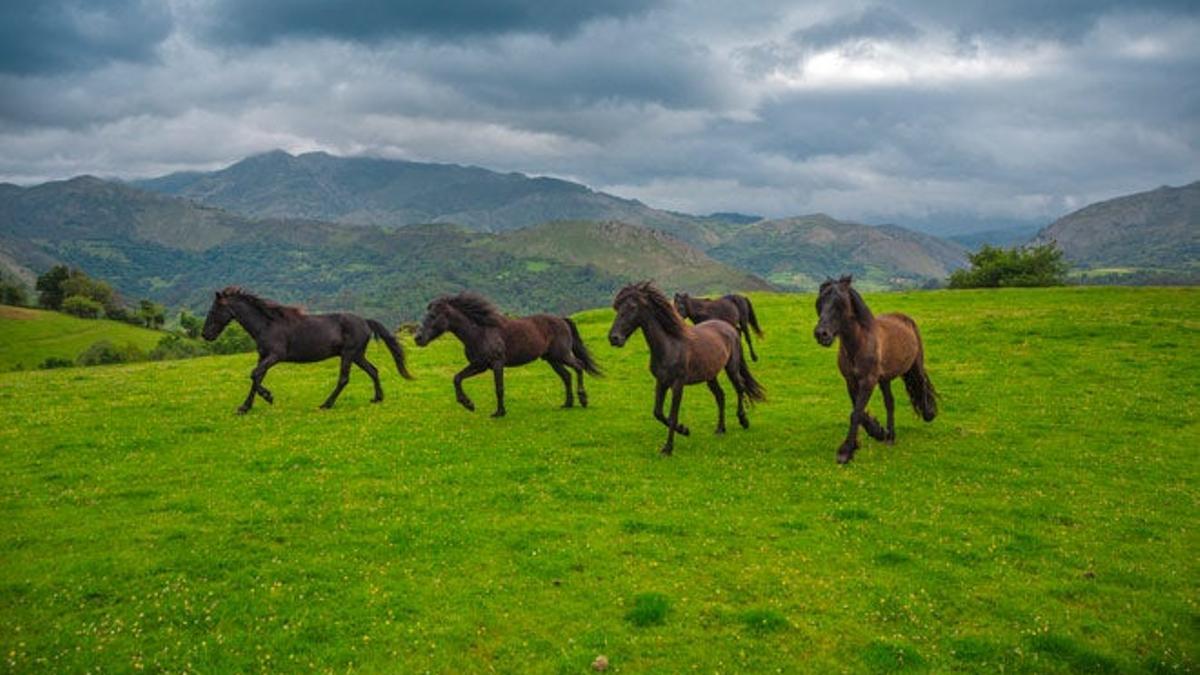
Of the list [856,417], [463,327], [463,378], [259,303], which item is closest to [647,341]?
[856,417]

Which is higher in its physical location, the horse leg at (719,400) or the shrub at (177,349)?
the horse leg at (719,400)

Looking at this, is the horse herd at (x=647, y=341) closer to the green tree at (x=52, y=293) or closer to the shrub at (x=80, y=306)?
the shrub at (x=80, y=306)

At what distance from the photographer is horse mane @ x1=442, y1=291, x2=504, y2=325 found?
22.2 meters

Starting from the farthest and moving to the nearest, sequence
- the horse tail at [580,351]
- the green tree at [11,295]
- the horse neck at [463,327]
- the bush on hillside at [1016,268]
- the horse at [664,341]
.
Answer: the green tree at [11,295] < the bush on hillside at [1016,268] < the horse tail at [580,351] < the horse neck at [463,327] < the horse at [664,341]

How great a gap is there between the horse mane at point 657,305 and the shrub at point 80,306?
164 m

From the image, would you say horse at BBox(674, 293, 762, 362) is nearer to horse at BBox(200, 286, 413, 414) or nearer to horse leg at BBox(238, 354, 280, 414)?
horse at BBox(200, 286, 413, 414)

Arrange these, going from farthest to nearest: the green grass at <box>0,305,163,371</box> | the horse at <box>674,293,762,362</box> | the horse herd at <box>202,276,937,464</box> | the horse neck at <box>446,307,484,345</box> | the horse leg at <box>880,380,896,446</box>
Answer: the green grass at <box>0,305,163,371</box>
the horse at <box>674,293,762,362</box>
the horse neck at <box>446,307,484,345</box>
the horse leg at <box>880,380,896,446</box>
the horse herd at <box>202,276,937,464</box>

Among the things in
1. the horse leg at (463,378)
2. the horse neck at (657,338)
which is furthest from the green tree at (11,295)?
the horse neck at (657,338)

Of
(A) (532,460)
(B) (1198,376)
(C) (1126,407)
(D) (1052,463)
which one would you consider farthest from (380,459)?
(B) (1198,376)

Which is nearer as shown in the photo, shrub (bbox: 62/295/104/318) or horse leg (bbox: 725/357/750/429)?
horse leg (bbox: 725/357/750/429)

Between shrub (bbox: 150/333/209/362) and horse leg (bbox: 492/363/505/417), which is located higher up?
horse leg (bbox: 492/363/505/417)

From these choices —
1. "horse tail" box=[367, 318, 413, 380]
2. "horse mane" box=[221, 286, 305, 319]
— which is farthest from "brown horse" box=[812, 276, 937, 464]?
"horse mane" box=[221, 286, 305, 319]

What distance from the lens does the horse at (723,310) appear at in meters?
35.4

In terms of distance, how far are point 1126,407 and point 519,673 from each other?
2288 cm
